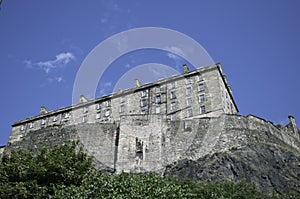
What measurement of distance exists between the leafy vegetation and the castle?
17.1 m

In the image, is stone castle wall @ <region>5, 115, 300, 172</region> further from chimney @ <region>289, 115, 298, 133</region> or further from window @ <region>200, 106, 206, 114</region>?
window @ <region>200, 106, 206, 114</region>

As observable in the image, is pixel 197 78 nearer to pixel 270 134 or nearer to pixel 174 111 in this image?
pixel 174 111

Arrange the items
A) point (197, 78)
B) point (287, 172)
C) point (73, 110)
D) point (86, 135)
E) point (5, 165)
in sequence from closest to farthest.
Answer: point (5, 165)
point (287, 172)
point (86, 135)
point (197, 78)
point (73, 110)

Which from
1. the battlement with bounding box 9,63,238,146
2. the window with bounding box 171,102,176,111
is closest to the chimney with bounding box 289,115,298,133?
the battlement with bounding box 9,63,238,146

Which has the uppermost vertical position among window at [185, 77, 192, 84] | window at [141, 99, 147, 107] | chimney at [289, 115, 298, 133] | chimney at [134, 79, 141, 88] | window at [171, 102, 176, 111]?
chimney at [134, 79, 141, 88]

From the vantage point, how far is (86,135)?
49.3 meters

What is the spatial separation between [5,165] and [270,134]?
3262 cm

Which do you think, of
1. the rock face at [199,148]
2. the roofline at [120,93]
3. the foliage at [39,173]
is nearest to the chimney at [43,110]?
the roofline at [120,93]

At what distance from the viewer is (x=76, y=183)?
23906 mm

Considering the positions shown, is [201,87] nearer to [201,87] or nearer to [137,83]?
[201,87]

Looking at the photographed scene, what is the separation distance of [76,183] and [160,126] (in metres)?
23.2

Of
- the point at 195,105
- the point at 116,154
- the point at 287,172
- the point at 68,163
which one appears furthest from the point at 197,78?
the point at 68,163

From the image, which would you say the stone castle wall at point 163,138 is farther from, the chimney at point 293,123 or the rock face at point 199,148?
the chimney at point 293,123

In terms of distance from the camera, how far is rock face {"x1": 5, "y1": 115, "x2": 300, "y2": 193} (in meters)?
38.2
